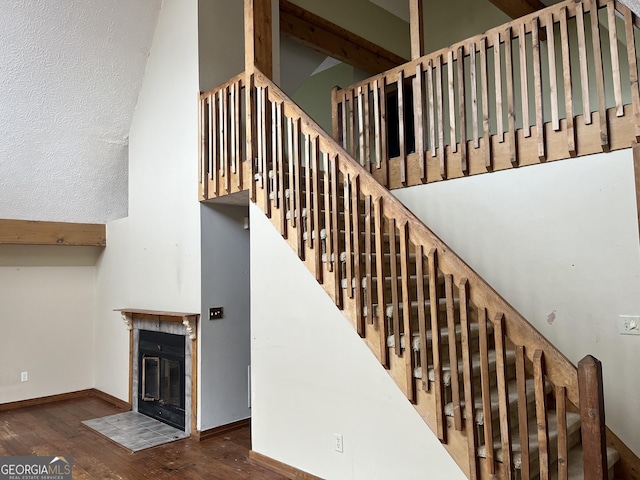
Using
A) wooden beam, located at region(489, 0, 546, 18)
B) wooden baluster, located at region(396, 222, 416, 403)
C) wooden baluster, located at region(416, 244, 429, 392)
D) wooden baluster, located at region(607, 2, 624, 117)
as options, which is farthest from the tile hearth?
wooden beam, located at region(489, 0, 546, 18)

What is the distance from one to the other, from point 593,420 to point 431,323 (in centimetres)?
87

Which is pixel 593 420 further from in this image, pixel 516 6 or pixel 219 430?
pixel 516 6

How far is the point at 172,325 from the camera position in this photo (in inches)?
188

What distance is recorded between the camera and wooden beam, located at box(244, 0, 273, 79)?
396 cm

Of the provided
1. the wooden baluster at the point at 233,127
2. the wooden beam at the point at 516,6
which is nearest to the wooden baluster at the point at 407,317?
the wooden baluster at the point at 233,127

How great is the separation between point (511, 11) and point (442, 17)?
1.63 metres

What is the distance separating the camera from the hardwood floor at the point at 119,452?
3602mm

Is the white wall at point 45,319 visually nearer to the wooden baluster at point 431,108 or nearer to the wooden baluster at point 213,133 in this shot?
the wooden baluster at point 213,133

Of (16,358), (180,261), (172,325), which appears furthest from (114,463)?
(16,358)

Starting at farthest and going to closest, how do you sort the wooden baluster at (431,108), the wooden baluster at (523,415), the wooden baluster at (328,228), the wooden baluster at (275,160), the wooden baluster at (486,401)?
the wooden baluster at (431,108)
the wooden baluster at (275,160)
the wooden baluster at (328,228)
the wooden baluster at (486,401)
the wooden baluster at (523,415)

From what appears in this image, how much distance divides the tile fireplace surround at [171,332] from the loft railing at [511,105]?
2.29 meters

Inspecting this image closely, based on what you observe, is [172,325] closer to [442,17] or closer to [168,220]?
[168,220]

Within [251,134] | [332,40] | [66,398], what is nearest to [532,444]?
[251,134]

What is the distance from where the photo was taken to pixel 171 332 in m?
4.80
